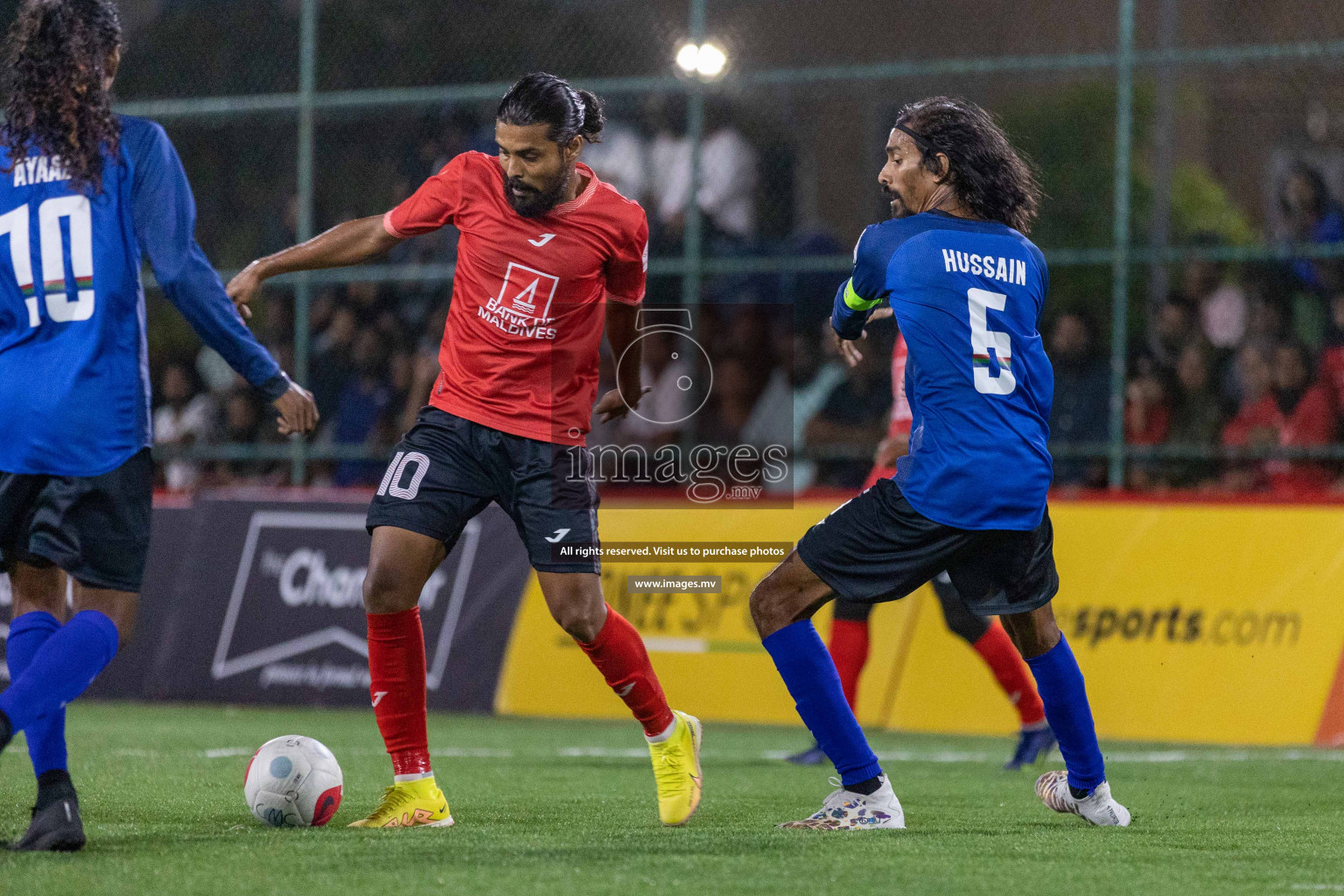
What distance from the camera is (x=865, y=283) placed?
205 inches

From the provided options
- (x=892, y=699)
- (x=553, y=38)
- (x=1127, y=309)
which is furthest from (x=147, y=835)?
(x=553, y=38)

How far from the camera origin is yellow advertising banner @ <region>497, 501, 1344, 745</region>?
8961 millimetres

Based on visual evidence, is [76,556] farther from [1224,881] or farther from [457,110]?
[457,110]

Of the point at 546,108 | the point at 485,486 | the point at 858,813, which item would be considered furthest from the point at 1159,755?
the point at 546,108

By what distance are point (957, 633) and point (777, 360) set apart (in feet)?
13.0

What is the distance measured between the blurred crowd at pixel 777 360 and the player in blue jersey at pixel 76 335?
20.6 feet

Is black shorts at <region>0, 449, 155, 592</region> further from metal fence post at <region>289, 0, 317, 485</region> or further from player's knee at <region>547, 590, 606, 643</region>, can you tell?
metal fence post at <region>289, 0, 317, 485</region>

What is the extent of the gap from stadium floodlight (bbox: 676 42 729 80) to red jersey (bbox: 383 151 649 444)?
6.11m

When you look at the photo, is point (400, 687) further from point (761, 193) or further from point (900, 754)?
point (761, 193)

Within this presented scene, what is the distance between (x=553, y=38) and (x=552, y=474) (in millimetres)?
8052

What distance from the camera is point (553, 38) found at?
12.8 metres

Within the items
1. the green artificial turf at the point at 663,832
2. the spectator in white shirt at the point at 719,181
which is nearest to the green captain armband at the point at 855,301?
the green artificial turf at the point at 663,832

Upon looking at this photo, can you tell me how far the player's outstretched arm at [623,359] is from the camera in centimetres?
586

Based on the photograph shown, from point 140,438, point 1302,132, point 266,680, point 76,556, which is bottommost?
point 266,680
